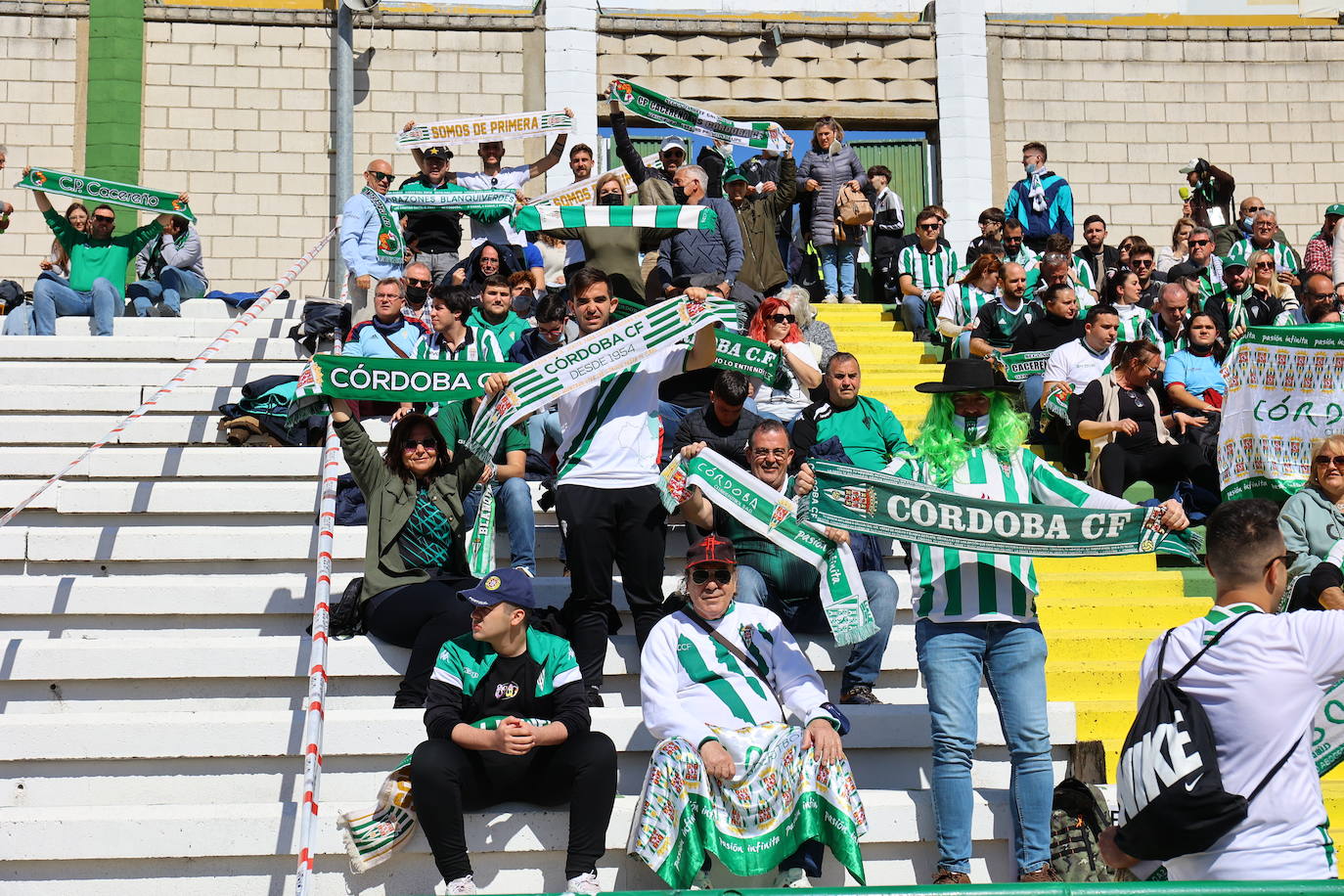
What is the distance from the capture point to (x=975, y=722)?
5.52 meters

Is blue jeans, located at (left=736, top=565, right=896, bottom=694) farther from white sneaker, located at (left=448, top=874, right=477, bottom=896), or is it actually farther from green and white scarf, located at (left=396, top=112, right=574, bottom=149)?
green and white scarf, located at (left=396, top=112, right=574, bottom=149)

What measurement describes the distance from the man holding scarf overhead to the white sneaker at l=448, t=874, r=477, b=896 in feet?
5.55

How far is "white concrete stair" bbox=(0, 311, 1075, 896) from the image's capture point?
18.4 feet

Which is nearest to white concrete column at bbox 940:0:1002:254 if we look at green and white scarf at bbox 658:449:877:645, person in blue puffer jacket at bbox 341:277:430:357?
person in blue puffer jacket at bbox 341:277:430:357

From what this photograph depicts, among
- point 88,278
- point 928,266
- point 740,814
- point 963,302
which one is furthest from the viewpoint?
point 928,266

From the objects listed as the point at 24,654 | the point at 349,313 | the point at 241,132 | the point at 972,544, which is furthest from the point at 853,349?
the point at 241,132

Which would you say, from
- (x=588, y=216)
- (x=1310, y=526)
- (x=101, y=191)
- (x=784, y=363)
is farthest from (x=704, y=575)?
(x=101, y=191)

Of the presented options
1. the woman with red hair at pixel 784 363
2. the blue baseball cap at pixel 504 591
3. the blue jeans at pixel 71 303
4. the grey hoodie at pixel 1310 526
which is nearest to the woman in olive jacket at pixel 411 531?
the blue baseball cap at pixel 504 591

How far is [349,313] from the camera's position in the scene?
1038 centimetres

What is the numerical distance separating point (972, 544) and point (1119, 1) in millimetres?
13541

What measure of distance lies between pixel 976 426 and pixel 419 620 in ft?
8.18

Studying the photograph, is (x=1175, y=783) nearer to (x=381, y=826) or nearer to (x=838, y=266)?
(x=381, y=826)

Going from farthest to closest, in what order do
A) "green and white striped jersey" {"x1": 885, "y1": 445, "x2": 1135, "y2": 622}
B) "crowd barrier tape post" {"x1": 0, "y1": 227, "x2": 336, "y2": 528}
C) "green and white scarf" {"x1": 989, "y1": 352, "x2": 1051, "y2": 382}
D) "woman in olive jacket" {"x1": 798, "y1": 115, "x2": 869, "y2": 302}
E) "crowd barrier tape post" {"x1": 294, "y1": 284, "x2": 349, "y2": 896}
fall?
"woman in olive jacket" {"x1": 798, "y1": 115, "x2": 869, "y2": 302}, "green and white scarf" {"x1": 989, "y1": 352, "x2": 1051, "y2": 382}, "crowd barrier tape post" {"x1": 0, "y1": 227, "x2": 336, "y2": 528}, "green and white striped jersey" {"x1": 885, "y1": 445, "x2": 1135, "y2": 622}, "crowd barrier tape post" {"x1": 294, "y1": 284, "x2": 349, "y2": 896}

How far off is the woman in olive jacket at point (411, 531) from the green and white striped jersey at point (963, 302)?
15.7ft
